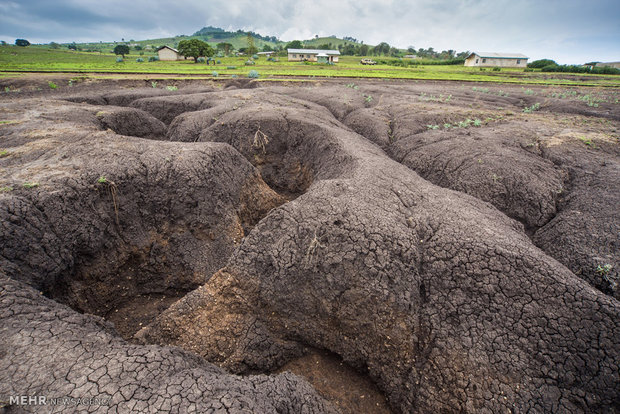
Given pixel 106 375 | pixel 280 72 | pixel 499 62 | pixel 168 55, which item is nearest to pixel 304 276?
pixel 106 375

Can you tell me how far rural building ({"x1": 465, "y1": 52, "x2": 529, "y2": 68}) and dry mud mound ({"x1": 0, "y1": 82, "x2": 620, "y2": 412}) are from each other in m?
57.2

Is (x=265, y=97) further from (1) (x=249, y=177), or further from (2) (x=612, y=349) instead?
(2) (x=612, y=349)

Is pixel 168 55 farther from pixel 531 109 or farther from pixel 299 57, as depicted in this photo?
A: pixel 531 109

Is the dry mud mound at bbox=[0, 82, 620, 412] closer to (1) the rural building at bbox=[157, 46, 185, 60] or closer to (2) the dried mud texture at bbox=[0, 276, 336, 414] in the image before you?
(2) the dried mud texture at bbox=[0, 276, 336, 414]

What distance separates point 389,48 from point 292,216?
101m

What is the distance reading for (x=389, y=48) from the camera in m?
89.1

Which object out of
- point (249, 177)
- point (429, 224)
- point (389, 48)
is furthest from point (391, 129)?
point (389, 48)

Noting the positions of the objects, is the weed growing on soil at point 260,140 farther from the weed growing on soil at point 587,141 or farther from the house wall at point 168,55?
the house wall at point 168,55

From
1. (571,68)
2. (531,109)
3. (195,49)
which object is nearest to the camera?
(531,109)

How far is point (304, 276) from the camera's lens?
15.9 ft

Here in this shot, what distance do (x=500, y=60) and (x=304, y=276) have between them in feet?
222

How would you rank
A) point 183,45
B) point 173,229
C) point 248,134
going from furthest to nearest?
point 183,45, point 248,134, point 173,229

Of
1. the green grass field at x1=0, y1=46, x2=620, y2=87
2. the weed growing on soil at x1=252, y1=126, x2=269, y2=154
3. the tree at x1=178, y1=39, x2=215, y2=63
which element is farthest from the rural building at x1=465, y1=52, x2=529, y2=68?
the weed growing on soil at x1=252, y1=126, x2=269, y2=154

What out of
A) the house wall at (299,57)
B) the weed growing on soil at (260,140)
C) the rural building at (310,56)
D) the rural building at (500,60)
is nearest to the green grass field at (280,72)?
the rural building at (500,60)
